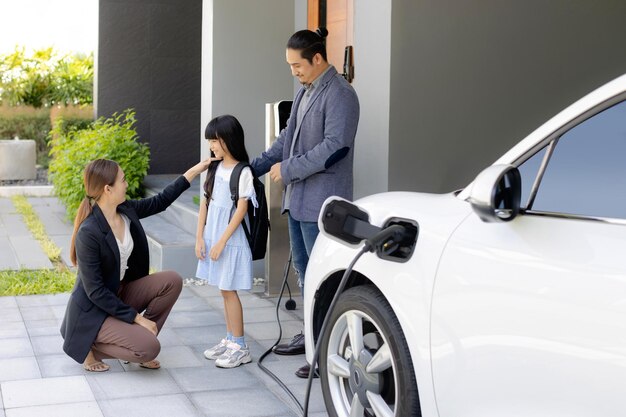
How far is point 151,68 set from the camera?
544 inches

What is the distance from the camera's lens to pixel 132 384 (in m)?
5.30

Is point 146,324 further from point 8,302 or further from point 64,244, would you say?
point 64,244

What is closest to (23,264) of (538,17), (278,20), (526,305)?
(278,20)

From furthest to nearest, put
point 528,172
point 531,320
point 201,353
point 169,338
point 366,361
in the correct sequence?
1. point 169,338
2. point 201,353
3. point 366,361
4. point 528,172
5. point 531,320

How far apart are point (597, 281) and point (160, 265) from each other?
A: 19.8 feet

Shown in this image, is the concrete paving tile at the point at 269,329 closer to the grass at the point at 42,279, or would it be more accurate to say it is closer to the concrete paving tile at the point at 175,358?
the concrete paving tile at the point at 175,358

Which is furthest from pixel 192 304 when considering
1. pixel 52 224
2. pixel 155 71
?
pixel 155 71

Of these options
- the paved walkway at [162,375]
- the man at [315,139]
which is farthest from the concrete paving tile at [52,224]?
the man at [315,139]

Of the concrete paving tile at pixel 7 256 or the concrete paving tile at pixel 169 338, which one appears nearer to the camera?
the concrete paving tile at pixel 169 338

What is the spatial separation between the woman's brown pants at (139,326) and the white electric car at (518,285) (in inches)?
72.7

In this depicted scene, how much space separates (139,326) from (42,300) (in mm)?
2325

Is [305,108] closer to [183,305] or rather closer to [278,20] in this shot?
[183,305]

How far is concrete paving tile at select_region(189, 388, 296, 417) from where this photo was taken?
4871mm

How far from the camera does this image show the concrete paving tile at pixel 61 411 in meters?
4.76
